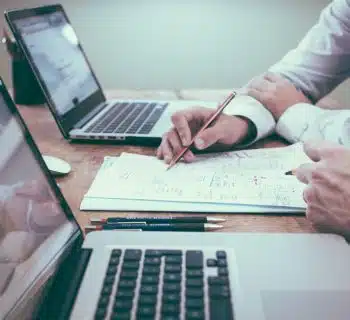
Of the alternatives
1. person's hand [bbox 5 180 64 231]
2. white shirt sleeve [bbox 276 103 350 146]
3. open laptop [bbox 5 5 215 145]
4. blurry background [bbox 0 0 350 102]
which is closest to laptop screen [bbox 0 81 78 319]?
person's hand [bbox 5 180 64 231]

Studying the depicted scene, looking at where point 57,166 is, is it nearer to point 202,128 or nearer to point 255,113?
point 202,128

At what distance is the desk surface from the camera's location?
27.0 inches

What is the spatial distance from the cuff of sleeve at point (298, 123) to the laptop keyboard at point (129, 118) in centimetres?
27

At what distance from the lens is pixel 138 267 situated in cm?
53

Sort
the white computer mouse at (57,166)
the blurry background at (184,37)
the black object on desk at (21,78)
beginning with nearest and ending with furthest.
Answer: the white computer mouse at (57,166) < the black object on desk at (21,78) < the blurry background at (184,37)

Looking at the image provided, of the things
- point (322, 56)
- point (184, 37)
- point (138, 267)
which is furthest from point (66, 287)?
point (184, 37)

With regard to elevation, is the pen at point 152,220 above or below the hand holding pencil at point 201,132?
above

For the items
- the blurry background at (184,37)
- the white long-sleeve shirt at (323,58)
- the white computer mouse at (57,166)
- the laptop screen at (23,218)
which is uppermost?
the laptop screen at (23,218)

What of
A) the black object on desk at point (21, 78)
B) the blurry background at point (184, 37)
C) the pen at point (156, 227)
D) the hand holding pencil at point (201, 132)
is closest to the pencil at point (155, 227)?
the pen at point (156, 227)

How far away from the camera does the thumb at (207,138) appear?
0.91m

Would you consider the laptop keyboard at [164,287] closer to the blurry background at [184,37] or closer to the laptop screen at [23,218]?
the laptop screen at [23,218]

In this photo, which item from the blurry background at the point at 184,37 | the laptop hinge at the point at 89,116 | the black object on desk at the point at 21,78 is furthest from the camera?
the blurry background at the point at 184,37

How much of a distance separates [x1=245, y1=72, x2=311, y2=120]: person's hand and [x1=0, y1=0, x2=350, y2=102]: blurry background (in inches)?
35.6

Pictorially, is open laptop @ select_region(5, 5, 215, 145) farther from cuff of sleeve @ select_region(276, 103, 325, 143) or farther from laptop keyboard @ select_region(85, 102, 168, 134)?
cuff of sleeve @ select_region(276, 103, 325, 143)
